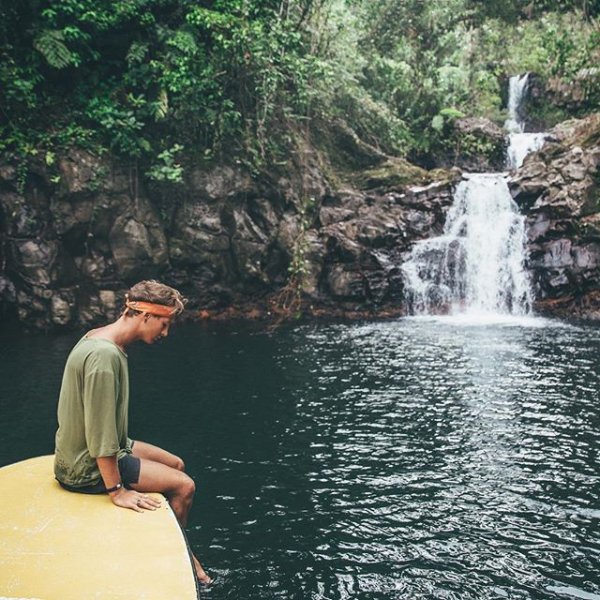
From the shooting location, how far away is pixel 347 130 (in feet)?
81.6

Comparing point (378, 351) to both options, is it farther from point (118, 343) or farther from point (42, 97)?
point (42, 97)

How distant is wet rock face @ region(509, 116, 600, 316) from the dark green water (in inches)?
199

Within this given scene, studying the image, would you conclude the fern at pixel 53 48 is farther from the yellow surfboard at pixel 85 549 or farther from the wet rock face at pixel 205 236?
the yellow surfboard at pixel 85 549

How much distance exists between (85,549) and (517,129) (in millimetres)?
32389

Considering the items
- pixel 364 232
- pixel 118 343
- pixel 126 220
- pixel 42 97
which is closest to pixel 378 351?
pixel 364 232

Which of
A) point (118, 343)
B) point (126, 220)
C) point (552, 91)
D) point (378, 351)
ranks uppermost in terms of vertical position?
point (552, 91)

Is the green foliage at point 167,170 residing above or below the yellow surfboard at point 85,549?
above

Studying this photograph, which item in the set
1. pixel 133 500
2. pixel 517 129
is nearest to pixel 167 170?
pixel 133 500

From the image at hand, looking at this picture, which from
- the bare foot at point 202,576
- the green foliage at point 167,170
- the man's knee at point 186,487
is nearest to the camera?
the man's knee at point 186,487

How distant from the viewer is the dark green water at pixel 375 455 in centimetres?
529

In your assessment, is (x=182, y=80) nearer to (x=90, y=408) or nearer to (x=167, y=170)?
(x=167, y=170)

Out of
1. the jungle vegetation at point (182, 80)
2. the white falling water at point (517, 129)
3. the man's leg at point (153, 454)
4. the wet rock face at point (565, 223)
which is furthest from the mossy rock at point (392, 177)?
the man's leg at point (153, 454)

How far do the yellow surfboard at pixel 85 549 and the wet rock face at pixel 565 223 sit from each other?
62.9ft

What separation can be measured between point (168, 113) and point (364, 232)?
8.17 meters
